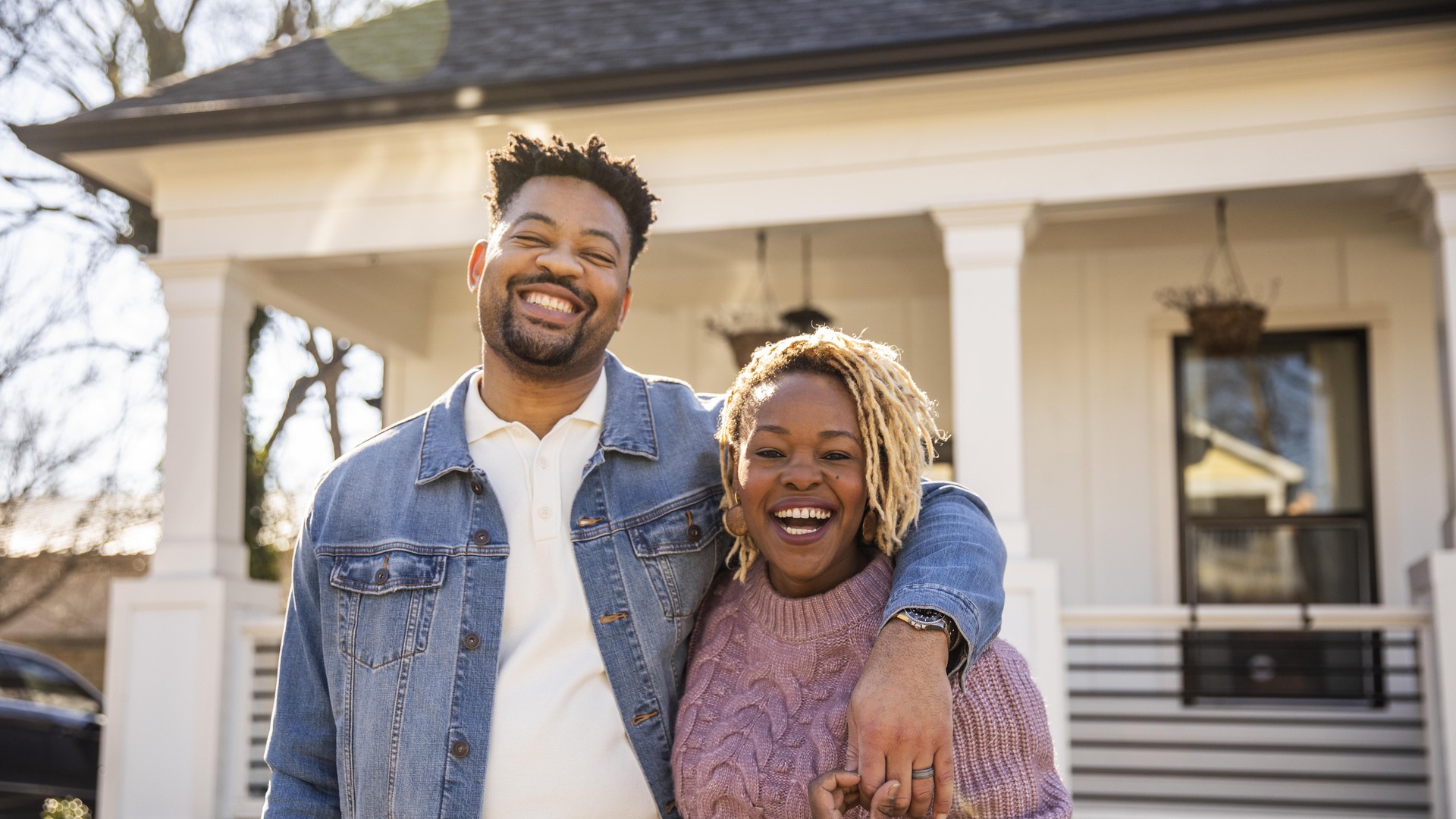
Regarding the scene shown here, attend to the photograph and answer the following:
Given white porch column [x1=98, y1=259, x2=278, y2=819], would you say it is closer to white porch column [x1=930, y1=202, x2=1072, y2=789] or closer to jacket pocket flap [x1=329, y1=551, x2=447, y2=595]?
white porch column [x1=930, y1=202, x2=1072, y2=789]

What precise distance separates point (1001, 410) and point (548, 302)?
4.22m

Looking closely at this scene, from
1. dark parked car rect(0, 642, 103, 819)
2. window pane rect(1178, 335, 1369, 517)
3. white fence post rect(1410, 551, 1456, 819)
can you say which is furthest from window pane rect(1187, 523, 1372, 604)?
dark parked car rect(0, 642, 103, 819)

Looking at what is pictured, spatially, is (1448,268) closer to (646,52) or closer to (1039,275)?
(1039,275)

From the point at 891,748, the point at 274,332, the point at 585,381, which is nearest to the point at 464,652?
the point at 585,381

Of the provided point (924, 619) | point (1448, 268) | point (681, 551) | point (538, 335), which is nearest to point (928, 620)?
point (924, 619)

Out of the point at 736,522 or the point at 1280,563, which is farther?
the point at 1280,563

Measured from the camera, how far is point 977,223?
6.42 metres

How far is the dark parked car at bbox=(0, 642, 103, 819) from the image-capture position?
9602 mm

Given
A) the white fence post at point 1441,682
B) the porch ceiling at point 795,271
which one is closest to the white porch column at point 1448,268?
the white fence post at point 1441,682

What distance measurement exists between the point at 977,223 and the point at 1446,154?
2031mm

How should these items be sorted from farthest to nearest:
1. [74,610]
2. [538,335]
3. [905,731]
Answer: [74,610] → [538,335] → [905,731]

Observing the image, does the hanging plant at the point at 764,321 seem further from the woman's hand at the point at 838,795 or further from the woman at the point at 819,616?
the woman's hand at the point at 838,795

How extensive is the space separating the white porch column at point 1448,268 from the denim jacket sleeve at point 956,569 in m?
4.58

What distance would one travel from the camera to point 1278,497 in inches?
311
